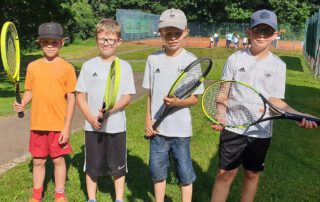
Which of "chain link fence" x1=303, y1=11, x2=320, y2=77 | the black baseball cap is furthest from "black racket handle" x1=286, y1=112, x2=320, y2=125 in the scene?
"chain link fence" x1=303, y1=11, x2=320, y2=77

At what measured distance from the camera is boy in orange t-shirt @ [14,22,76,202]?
4.56 m

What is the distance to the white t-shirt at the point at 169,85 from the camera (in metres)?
4.15

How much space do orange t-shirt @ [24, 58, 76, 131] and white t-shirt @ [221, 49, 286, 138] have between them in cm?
185

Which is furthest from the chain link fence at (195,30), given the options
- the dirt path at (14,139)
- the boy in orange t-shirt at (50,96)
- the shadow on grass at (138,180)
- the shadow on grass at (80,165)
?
the boy in orange t-shirt at (50,96)

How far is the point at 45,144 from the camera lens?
15.3 feet

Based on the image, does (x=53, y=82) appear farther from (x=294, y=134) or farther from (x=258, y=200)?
(x=294, y=134)

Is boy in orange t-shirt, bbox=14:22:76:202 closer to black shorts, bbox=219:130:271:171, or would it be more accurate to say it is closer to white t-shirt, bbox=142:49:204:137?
white t-shirt, bbox=142:49:204:137

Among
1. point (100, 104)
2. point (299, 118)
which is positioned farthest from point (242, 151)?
point (100, 104)

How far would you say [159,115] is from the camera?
4227 millimetres

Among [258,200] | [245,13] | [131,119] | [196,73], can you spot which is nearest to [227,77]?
[196,73]

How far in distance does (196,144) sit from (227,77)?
3330 mm

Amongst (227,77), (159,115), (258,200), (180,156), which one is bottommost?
(258,200)

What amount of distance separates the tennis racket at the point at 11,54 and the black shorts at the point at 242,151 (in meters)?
2.19

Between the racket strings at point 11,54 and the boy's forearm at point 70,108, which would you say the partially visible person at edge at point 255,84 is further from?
the racket strings at point 11,54
